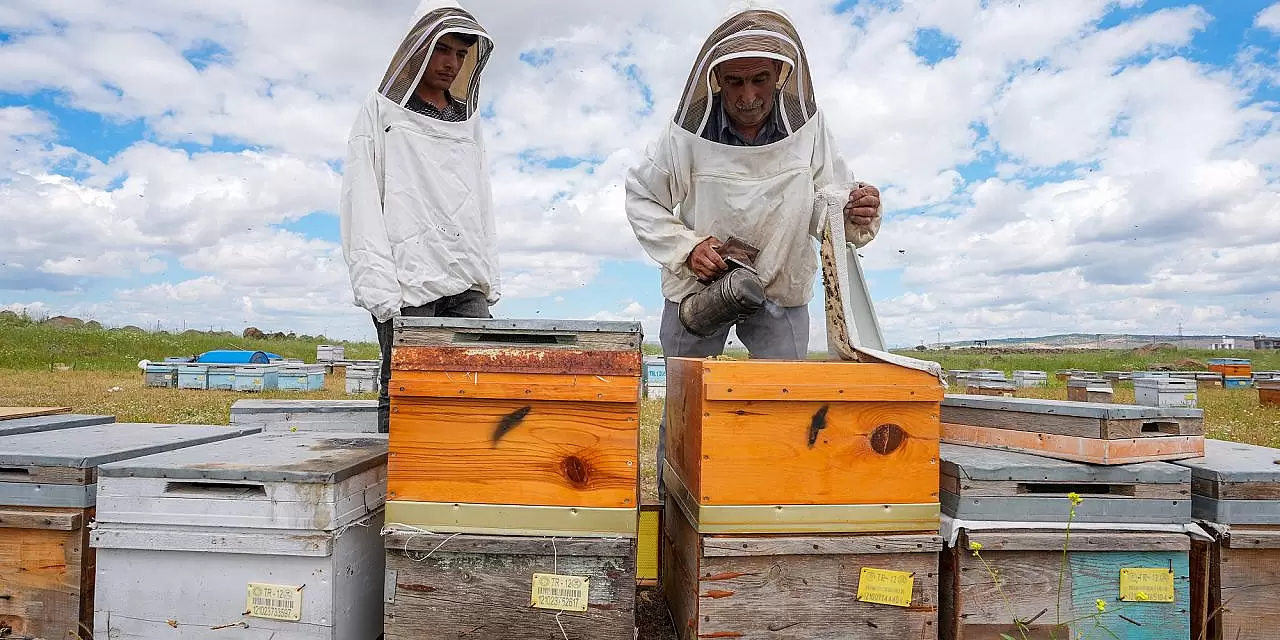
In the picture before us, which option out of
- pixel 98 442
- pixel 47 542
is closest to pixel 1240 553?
pixel 47 542

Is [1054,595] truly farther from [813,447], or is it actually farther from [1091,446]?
[813,447]

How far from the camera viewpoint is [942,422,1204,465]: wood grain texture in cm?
218

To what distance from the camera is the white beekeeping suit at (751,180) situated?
9.43 ft

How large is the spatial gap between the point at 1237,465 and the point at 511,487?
88.6 inches

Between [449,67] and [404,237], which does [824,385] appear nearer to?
[404,237]

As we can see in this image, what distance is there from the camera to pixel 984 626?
2.10 metres

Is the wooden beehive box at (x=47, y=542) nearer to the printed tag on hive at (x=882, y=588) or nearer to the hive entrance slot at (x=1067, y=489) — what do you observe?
the printed tag on hive at (x=882, y=588)

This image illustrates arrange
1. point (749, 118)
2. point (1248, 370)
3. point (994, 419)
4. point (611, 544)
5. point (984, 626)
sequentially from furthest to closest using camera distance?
1. point (1248, 370)
2. point (749, 118)
3. point (994, 419)
4. point (984, 626)
5. point (611, 544)

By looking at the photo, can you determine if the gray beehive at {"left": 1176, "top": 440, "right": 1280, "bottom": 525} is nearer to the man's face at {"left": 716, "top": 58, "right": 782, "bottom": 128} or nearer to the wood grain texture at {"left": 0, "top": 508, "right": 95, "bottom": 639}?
the man's face at {"left": 716, "top": 58, "right": 782, "bottom": 128}

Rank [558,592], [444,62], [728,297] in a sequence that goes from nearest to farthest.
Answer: [558,592] → [728,297] → [444,62]

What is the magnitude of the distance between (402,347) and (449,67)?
1464 mm

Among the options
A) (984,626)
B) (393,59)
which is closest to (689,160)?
(393,59)

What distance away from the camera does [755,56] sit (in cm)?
273

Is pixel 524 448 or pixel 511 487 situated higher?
pixel 524 448
